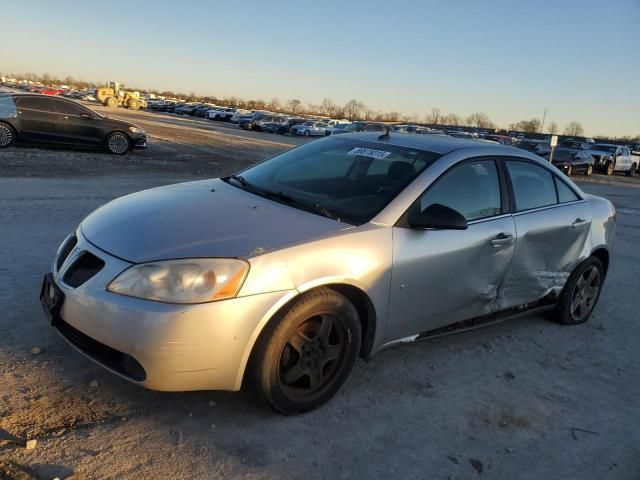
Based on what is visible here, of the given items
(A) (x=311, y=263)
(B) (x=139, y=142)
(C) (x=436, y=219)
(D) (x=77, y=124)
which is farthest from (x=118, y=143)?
(A) (x=311, y=263)

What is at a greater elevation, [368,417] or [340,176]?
[340,176]

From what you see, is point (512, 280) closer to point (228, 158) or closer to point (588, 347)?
point (588, 347)

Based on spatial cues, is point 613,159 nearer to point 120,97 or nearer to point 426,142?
point 426,142

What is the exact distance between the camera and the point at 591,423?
338 cm

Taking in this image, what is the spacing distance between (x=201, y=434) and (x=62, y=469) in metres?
0.66

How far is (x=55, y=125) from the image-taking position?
14.3 m

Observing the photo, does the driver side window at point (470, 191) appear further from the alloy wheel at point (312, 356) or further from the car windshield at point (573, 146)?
the car windshield at point (573, 146)

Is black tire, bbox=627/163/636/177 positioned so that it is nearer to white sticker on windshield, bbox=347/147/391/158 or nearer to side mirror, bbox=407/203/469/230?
white sticker on windshield, bbox=347/147/391/158

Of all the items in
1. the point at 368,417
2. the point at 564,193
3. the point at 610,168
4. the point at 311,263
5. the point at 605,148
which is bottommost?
the point at 368,417

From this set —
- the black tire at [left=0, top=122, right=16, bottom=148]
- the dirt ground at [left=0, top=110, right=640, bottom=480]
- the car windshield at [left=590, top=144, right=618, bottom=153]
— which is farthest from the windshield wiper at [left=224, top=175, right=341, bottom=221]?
the car windshield at [left=590, top=144, right=618, bottom=153]

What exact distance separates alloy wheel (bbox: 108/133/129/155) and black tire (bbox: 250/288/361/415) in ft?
45.7

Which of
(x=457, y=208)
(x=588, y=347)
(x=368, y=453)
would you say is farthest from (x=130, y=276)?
(x=588, y=347)

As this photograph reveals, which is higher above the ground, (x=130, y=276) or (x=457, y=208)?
(x=457, y=208)

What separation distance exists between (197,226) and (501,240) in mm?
2136
